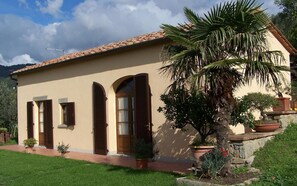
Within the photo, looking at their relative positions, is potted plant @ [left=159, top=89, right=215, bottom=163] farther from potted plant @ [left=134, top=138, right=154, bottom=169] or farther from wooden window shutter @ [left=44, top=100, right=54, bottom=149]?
wooden window shutter @ [left=44, top=100, right=54, bottom=149]

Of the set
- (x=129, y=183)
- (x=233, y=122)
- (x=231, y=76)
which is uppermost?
(x=231, y=76)

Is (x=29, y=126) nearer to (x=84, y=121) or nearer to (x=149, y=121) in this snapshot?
(x=84, y=121)

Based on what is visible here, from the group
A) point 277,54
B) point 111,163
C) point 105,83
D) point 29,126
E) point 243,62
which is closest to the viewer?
point 243,62

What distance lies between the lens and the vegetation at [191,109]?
8.27 m

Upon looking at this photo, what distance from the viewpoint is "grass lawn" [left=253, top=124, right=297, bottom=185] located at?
6.74 meters

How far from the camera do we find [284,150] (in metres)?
8.98

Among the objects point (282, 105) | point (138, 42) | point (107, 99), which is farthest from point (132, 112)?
point (282, 105)

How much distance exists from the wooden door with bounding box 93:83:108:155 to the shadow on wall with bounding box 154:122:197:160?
2.57 m

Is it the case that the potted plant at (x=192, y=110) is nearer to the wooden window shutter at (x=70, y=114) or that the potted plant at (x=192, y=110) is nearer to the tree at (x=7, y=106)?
the wooden window shutter at (x=70, y=114)

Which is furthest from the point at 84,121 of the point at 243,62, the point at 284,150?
the point at 243,62

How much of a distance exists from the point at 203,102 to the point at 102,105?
18.0 feet

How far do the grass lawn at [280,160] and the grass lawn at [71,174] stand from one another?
1973mm

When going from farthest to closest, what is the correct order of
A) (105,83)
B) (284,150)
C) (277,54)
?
(105,83) → (284,150) → (277,54)

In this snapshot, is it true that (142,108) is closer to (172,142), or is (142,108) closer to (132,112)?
(132,112)
